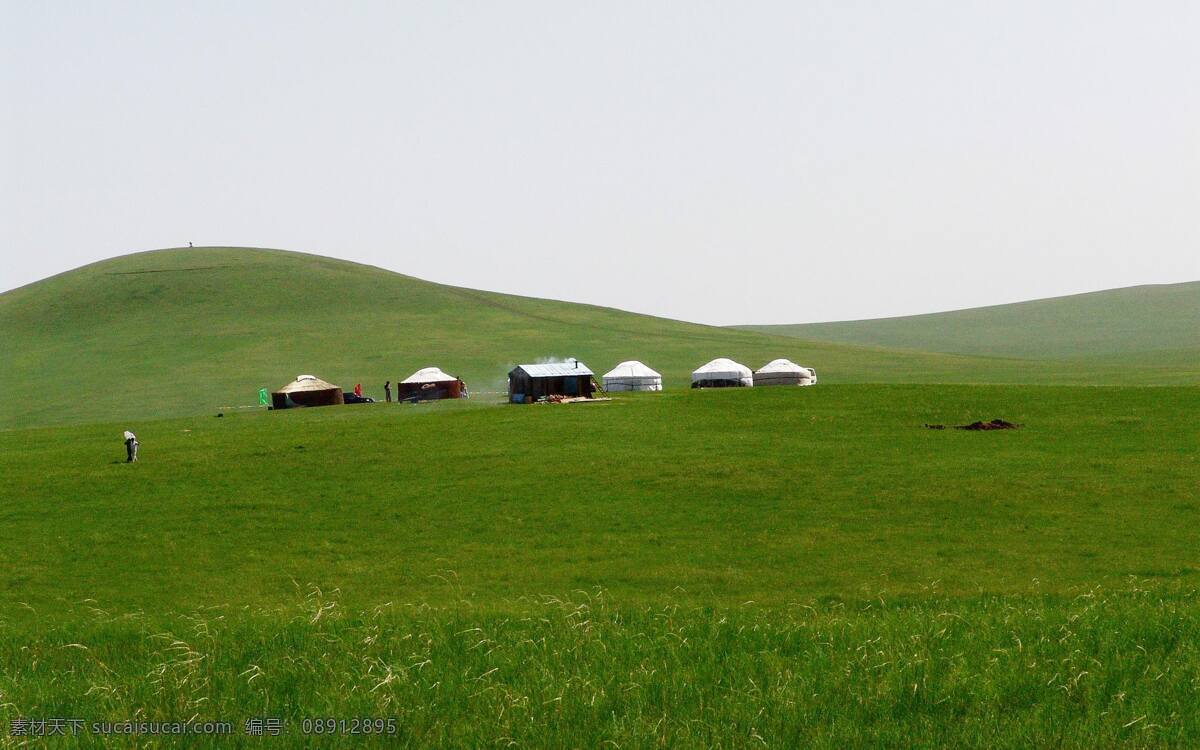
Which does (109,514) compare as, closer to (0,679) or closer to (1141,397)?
(0,679)

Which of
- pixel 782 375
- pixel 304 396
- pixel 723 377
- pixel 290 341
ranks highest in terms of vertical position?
pixel 290 341

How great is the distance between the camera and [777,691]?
275 inches

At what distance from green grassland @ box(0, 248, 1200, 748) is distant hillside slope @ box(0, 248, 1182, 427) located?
12276 mm

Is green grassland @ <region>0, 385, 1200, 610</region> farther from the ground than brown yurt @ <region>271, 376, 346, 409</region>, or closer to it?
closer to it

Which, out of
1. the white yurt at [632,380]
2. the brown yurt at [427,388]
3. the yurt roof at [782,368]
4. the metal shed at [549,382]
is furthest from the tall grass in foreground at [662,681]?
the yurt roof at [782,368]

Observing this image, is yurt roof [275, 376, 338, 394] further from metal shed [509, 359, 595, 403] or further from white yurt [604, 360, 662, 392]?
white yurt [604, 360, 662, 392]

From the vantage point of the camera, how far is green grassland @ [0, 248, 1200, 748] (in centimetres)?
689

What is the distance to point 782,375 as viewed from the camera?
281ft

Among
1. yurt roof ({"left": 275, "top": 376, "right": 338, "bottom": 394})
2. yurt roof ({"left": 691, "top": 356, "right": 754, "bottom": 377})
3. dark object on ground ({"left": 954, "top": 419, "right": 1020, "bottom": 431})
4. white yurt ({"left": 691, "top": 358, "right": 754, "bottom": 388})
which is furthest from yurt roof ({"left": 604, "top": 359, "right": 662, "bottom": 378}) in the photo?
dark object on ground ({"left": 954, "top": 419, "right": 1020, "bottom": 431})

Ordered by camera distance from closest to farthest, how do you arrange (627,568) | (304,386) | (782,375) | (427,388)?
1. (627,568)
2. (304,386)
3. (427,388)
4. (782,375)

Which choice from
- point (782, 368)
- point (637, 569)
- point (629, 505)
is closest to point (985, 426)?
point (629, 505)

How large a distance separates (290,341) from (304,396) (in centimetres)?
5001

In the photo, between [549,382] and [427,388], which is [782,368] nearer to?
[549,382]

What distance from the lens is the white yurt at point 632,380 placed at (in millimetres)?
85250
